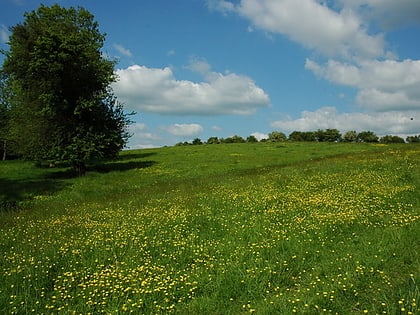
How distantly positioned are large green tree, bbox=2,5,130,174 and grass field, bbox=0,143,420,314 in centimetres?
1460

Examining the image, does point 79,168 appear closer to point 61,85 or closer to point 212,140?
point 61,85

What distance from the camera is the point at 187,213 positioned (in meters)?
14.4

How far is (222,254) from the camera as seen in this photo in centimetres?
989

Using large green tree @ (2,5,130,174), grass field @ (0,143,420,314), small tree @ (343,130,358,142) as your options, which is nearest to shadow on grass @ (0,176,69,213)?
grass field @ (0,143,420,314)

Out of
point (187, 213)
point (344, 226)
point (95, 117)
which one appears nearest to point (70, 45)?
point (95, 117)

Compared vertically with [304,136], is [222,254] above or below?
below

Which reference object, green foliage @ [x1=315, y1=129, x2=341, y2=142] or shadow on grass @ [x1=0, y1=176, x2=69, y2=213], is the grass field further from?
green foliage @ [x1=315, y1=129, x2=341, y2=142]

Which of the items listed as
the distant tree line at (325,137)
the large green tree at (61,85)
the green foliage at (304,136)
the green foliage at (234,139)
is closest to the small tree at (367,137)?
the distant tree line at (325,137)

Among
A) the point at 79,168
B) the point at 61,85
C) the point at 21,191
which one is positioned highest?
the point at 61,85

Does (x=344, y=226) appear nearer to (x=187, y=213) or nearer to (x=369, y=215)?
(x=369, y=215)

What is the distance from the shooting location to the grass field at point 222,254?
7199mm

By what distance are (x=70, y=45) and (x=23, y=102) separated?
27.2 ft

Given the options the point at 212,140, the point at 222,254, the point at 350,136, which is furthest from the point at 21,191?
the point at 350,136

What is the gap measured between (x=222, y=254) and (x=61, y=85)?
27513 mm
